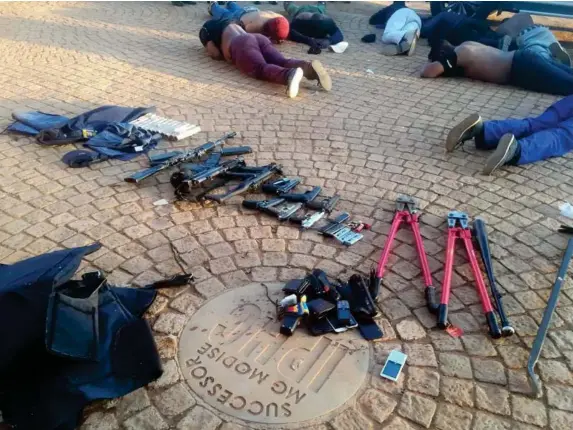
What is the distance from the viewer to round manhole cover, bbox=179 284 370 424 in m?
3.12

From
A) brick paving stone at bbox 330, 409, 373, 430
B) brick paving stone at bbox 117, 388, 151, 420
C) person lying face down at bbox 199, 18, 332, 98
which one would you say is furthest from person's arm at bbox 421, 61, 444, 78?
brick paving stone at bbox 117, 388, 151, 420

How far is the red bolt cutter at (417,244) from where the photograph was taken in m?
3.93

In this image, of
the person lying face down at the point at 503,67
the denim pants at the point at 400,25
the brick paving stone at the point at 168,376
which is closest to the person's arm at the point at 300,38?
the denim pants at the point at 400,25

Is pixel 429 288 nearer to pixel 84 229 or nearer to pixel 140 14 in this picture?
pixel 84 229

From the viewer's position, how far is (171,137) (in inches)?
258

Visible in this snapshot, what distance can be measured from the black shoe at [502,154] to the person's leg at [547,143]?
208 mm

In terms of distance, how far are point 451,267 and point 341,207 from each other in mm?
1437

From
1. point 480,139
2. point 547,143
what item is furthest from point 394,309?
point 547,143

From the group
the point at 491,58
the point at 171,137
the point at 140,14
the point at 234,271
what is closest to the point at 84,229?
the point at 234,271

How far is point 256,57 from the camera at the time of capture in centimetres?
857

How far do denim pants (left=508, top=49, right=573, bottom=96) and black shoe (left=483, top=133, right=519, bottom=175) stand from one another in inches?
124

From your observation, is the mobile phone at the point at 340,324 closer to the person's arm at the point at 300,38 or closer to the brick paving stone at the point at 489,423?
the brick paving stone at the point at 489,423

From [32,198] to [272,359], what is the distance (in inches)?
135

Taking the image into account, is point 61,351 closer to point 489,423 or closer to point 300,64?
point 489,423
